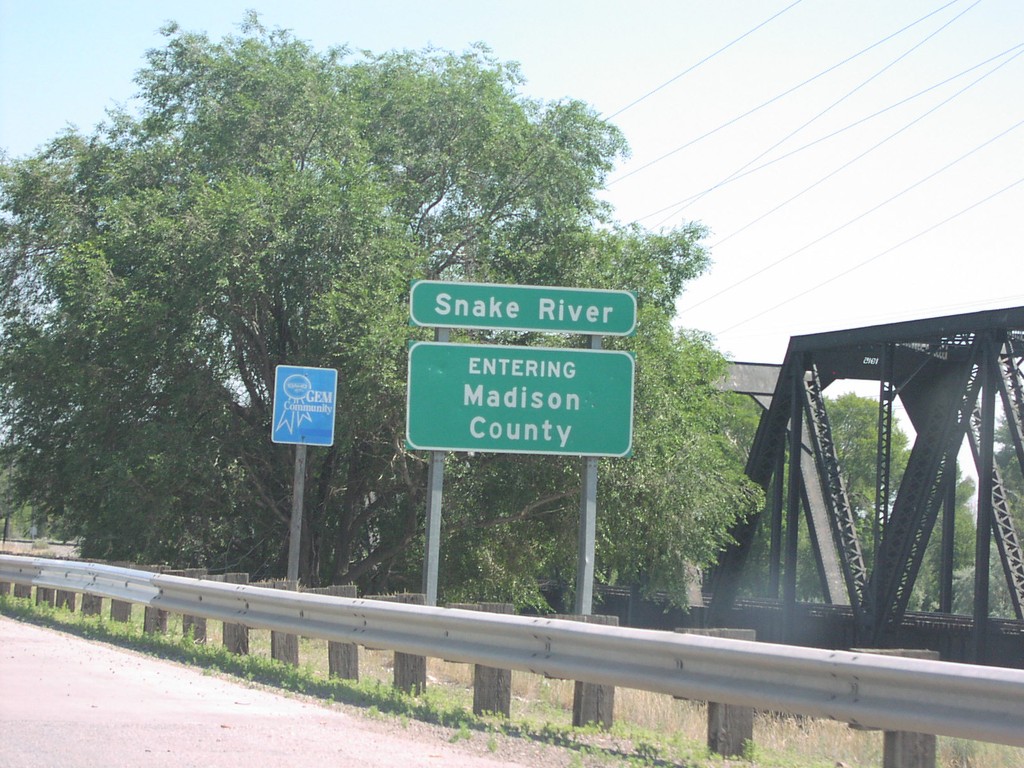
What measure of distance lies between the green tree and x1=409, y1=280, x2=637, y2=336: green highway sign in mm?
7072

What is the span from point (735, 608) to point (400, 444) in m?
15.1

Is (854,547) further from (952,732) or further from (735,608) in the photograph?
(952,732)

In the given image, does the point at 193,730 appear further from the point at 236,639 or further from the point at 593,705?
the point at 236,639

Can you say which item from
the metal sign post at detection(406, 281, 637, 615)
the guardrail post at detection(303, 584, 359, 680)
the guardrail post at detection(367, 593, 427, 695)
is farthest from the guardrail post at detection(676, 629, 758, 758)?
the metal sign post at detection(406, 281, 637, 615)

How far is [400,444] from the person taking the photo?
21281 mm

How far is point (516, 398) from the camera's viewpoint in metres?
12.6

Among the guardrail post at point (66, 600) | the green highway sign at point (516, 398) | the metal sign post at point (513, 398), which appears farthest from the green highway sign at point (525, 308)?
the guardrail post at point (66, 600)

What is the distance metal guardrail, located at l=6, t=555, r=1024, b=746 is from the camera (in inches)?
217

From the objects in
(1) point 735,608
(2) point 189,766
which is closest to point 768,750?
(2) point 189,766

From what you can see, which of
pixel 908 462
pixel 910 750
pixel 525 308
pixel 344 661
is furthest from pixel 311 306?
pixel 910 750

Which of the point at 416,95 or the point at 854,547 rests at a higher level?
the point at 416,95

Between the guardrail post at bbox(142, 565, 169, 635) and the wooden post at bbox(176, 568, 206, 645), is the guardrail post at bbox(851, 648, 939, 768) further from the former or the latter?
the guardrail post at bbox(142, 565, 169, 635)

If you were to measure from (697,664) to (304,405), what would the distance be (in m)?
8.40

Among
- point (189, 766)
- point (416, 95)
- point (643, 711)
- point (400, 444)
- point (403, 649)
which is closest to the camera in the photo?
point (189, 766)
